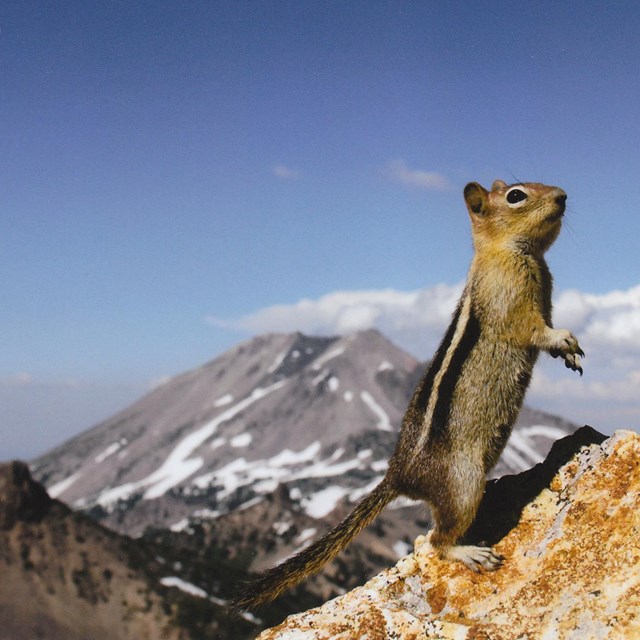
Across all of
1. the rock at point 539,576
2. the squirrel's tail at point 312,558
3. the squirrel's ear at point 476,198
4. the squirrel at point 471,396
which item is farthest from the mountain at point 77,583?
the rock at point 539,576

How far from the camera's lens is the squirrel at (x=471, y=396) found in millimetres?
10156

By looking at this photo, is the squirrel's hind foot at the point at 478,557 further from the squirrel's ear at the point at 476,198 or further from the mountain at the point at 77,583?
the mountain at the point at 77,583

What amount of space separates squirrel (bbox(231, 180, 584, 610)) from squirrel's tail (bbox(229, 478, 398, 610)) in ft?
0.05

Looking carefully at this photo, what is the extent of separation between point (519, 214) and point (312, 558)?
642 cm

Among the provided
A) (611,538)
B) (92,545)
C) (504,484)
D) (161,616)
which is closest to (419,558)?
(504,484)

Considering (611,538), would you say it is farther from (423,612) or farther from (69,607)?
(69,607)

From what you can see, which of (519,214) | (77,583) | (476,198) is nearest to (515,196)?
(519,214)

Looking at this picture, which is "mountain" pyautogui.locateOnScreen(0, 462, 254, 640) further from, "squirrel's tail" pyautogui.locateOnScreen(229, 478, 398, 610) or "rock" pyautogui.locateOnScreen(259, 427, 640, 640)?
"rock" pyautogui.locateOnScreen(259, 427, 640, 640)

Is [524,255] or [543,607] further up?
[524,255]

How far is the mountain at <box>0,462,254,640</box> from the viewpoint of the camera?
82.9 meters

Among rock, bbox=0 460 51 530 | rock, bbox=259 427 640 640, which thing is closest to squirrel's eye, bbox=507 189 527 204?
rock, bbox=259 427 640 640

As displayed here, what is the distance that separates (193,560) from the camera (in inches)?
4031

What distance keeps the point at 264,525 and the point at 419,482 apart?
129m

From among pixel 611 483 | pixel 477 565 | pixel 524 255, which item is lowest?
pixel 477 565
